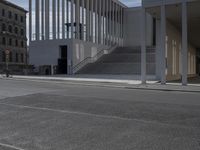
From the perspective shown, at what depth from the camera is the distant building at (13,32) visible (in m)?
88.9

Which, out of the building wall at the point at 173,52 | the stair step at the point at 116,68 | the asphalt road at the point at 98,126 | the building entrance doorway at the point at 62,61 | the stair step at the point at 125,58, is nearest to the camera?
the asphalt road at the point at 98,126

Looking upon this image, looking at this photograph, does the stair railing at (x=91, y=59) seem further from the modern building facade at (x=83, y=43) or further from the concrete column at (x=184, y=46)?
the concrete column at (x=184, y=46)

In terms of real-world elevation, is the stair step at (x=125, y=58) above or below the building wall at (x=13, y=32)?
below

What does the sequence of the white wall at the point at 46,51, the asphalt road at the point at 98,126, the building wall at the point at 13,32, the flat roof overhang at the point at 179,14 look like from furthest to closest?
1. the building wall at the point at 13,32
2. the white wall at the point at 46,51
3. the flat roof overhang at the point at 179,14
4. the asphalt road at the point at 98,126

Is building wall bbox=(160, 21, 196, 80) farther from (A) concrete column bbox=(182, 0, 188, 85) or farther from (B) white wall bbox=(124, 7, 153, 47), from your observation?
(B) white wall bbox=(124, 7, 153, 47)

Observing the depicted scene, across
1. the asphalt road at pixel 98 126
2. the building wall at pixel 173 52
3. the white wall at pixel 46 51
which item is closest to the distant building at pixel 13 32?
the white wall at pixel 46 51

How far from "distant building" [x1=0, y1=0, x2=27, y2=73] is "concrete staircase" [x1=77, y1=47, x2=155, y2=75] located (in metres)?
Result: 40.9

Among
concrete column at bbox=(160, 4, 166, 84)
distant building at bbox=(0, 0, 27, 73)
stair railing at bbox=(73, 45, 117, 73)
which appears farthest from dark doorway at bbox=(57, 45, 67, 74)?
distant building at bbox=(0, 0, 27, 73)

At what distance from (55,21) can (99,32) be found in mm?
9825

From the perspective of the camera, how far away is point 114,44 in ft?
209

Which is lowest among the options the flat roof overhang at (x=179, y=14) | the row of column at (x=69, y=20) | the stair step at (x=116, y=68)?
the stair step at (x=116, y=68)

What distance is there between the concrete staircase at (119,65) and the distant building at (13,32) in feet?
134

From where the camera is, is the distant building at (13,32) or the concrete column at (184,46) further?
the distant building at (13,32)

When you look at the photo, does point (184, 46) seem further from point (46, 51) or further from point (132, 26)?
point (132, 26)
